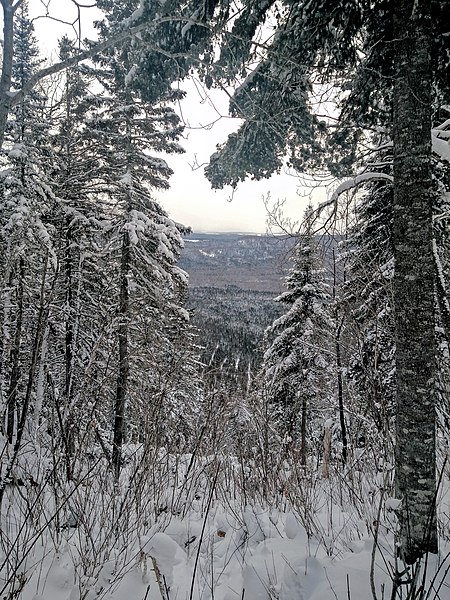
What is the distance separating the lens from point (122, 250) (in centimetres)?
1212

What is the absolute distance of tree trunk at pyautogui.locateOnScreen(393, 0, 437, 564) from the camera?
2.63 meters

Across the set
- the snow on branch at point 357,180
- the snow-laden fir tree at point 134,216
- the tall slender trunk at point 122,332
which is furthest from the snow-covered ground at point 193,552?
the tall slender trunk at point 122,332

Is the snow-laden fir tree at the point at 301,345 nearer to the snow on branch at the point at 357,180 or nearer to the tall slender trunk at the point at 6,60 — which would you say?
the snow on branch at the point at 357,180

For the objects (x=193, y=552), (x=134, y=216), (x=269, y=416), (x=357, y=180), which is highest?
(x=134, y=216)

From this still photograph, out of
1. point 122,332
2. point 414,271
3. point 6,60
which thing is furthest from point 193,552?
point 122,332

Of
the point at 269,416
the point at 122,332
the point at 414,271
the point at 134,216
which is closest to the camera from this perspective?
the point at 414,271

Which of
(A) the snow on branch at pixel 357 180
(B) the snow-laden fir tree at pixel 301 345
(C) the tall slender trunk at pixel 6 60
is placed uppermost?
(C) the tall slender trunk at pixel 6 60

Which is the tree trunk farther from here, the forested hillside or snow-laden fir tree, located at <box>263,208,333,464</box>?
snow-laden fir tree, located at <box>263,208,333,464</box>

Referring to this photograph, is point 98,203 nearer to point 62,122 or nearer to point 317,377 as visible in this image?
point 62,122

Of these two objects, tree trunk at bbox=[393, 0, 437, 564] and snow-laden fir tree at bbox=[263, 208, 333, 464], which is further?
snow-laden fir tree at bbox=[263, 208, 333, 464]

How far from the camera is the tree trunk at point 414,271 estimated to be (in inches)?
104

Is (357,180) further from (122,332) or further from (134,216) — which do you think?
(122,332)

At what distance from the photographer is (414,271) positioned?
272cm

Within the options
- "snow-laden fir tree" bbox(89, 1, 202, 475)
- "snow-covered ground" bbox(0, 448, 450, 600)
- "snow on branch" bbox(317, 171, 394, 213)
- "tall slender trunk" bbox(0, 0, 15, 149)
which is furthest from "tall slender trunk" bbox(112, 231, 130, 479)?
"snow on branch" bbox(317, 171, 394, 213)
